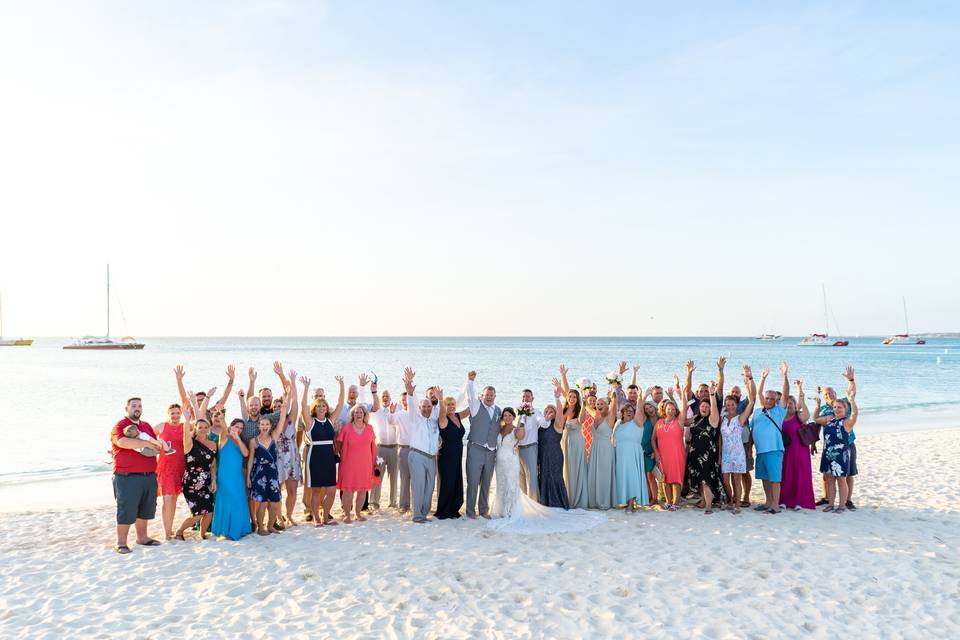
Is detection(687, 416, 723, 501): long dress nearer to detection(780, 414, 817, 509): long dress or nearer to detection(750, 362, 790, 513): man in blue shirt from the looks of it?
detection(750, 362, 790, 513): man in blue shirt

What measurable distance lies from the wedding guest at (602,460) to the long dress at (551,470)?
447 mm

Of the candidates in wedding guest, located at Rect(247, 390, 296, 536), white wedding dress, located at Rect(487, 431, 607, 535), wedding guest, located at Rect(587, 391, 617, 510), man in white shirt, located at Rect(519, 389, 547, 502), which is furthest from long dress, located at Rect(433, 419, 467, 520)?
wedding guest, located at Rect(247, 390, 296, 536)

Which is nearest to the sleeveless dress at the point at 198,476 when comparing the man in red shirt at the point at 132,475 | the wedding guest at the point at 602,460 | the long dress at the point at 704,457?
the man in red shirt at the point at 132,475

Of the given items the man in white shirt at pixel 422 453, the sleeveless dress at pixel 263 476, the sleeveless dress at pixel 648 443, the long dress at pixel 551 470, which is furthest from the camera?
the sleeveless dress at pixel 648 443

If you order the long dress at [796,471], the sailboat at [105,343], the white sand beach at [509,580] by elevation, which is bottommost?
the white sand beach at [509,580]

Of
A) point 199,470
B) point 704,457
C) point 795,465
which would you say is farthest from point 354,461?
point 795,465

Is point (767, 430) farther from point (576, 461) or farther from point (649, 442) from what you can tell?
point (576, 461)

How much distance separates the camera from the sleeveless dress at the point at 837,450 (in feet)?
26.7

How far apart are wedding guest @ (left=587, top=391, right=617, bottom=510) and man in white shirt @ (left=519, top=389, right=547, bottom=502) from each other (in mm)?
726

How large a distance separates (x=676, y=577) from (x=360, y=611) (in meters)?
2.97

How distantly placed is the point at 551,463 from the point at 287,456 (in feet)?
10.9

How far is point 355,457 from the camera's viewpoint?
7.96 metres

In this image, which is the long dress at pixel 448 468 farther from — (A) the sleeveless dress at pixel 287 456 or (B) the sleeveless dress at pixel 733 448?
(B) the sleeveless dress at pixel 733 448

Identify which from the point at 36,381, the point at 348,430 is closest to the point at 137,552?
the point at 348,430
